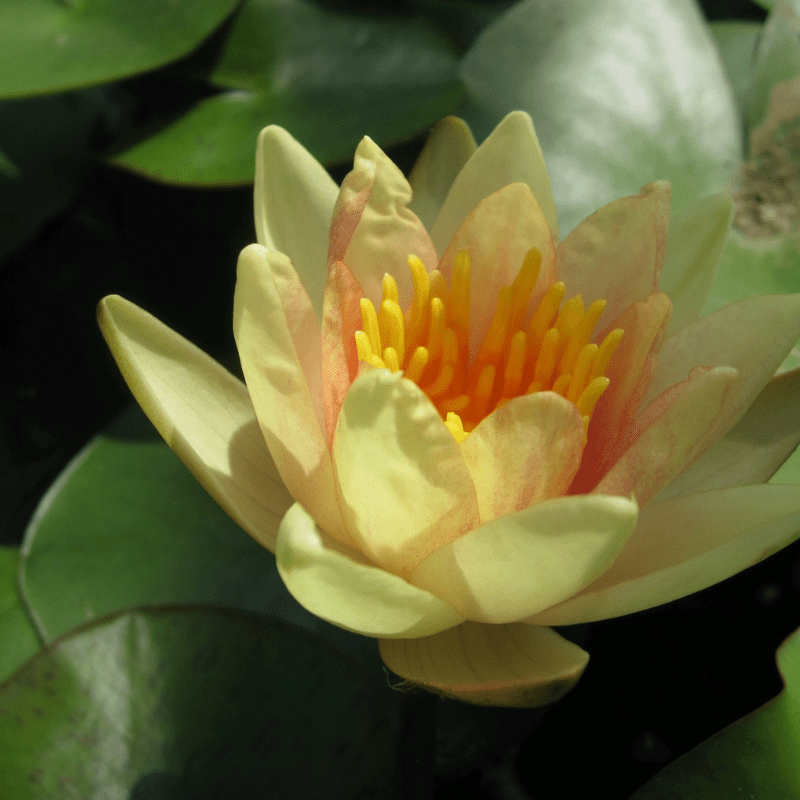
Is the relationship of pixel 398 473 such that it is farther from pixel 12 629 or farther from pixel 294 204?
pixel 12 629

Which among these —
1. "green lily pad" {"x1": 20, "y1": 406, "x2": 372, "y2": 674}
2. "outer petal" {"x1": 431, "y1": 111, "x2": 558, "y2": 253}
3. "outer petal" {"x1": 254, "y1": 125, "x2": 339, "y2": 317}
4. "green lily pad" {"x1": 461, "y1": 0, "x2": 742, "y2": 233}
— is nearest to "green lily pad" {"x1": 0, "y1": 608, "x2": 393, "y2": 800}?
"green lily pad" {"x1": 20, "y1": 406, "x2": 372, "y2": 674}

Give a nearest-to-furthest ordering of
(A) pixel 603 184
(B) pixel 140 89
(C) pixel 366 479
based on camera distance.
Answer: (C) pixel 366 479 < (A) pixel 603 184 < (B) pixel 140 89

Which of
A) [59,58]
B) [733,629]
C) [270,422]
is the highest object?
[59,58]

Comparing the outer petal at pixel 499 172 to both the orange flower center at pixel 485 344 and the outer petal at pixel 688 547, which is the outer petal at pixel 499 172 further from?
the outer petal at pixel 688 547

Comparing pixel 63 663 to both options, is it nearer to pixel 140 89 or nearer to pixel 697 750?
pixel 697 750

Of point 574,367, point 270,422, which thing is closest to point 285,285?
point 270,422

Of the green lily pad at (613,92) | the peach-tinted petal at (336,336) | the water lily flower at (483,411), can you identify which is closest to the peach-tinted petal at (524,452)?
the water lily flower at (483,411)
